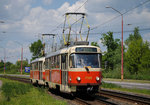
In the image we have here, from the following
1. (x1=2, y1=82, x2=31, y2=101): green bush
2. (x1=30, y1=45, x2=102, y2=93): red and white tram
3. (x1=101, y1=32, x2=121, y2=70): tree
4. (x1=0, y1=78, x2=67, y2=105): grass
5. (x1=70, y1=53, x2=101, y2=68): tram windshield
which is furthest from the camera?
(x1=101, y1=32, x2=121, y2=70): tree

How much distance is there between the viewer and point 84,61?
13773 millimetres

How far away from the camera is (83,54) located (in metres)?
13.9

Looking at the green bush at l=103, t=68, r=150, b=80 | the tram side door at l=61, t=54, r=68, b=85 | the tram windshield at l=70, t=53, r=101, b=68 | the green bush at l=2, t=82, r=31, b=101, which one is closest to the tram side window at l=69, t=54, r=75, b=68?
the tram windshield at l=70, t=53, r=101, b=68

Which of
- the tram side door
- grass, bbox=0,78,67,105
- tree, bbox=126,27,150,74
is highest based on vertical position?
tree, bbox=126,27,150,74

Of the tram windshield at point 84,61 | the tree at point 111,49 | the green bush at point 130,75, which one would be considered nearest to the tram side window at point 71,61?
the tram windshield at point 84,61

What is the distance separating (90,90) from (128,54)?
33896 millimetres

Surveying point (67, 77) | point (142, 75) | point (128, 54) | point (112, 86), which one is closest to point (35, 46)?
point (128, 54)

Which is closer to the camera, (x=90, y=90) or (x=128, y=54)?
(x=90, y=90)

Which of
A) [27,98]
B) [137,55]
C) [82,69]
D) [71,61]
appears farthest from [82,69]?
[137,55]

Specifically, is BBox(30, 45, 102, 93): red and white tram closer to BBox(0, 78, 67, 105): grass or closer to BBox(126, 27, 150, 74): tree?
BBox(0, 78, 67, 105): grass

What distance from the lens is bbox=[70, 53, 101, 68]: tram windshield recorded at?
13727 mm

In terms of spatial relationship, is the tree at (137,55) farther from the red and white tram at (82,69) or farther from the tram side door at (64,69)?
the red and white tram at (82,69)

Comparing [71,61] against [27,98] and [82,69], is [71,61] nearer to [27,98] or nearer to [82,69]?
[82,69]

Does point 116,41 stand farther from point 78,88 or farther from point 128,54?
point 78,88
